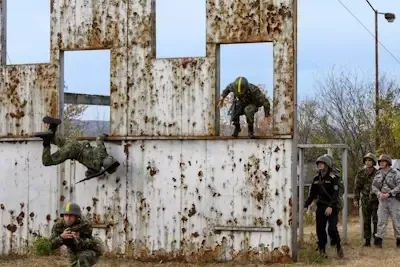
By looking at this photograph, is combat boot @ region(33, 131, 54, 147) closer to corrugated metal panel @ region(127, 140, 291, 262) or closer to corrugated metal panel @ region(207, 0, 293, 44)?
corrugated metal panel @ region(127, 140, 291, 262)

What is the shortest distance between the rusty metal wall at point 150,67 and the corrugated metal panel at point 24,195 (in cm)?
40

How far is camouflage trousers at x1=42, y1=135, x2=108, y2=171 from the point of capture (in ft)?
43.1

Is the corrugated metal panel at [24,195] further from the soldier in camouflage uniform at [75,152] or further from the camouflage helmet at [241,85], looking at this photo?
the camouflage helmet at [241,85]

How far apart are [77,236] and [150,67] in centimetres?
419

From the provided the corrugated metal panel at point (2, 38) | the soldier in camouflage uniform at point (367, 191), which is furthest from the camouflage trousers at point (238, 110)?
the corrugated metal panel at point (2, 38)

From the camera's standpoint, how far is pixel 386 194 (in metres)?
15.3

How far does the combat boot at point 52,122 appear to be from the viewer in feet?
43.2

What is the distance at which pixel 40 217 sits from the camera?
1403 centimetres

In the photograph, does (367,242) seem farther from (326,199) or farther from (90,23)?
(90,23)

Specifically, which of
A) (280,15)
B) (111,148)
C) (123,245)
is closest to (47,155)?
(111,148)

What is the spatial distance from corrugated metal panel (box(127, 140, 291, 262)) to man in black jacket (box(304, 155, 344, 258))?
123 cm

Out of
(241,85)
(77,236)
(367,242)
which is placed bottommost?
(367,242)

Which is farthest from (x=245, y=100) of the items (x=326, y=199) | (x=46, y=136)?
(x=46, y=136)

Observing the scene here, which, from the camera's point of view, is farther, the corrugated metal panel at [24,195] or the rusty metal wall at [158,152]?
the corrugated metal panel at [24,195]
